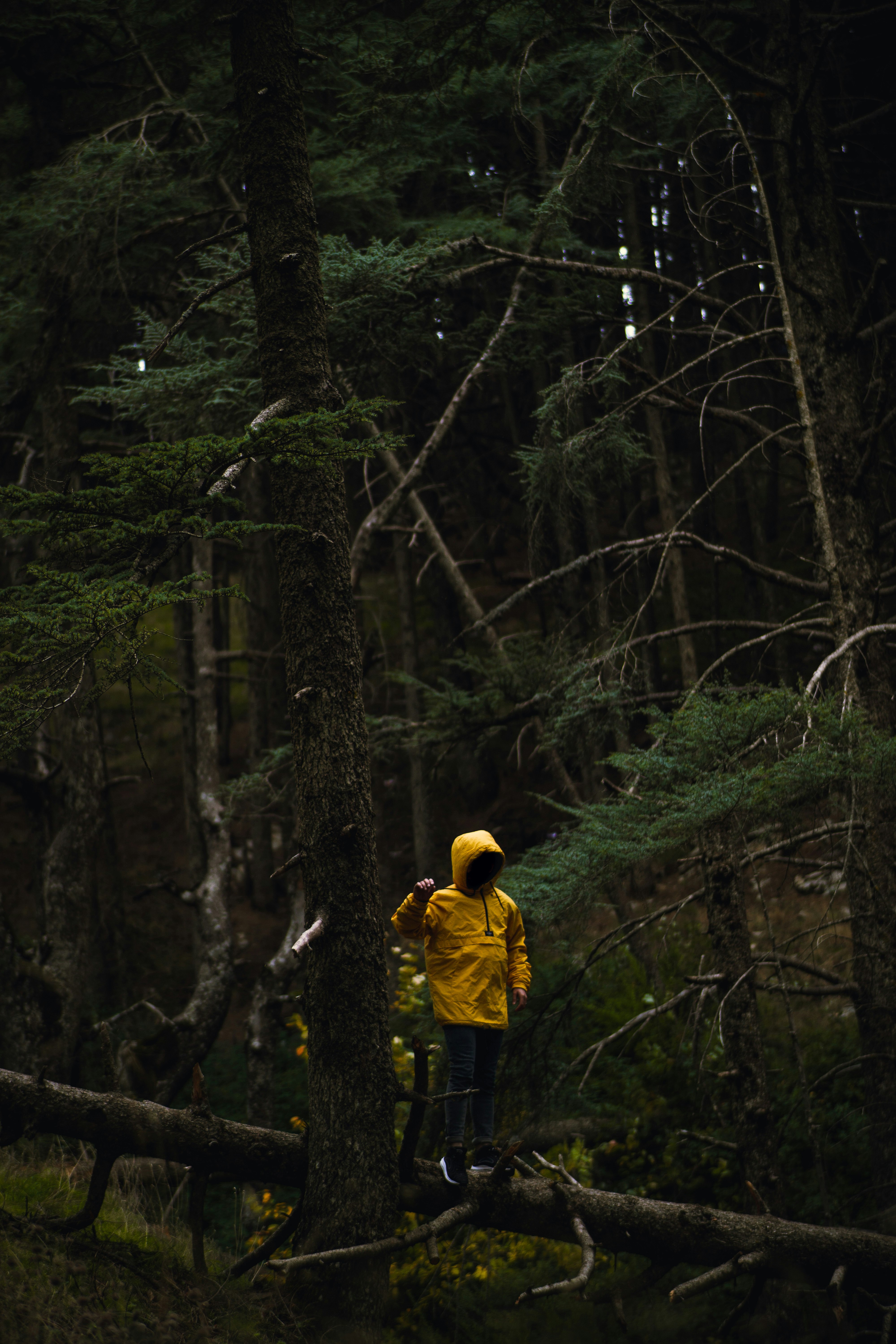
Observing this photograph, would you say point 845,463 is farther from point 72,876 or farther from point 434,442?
point 72,876

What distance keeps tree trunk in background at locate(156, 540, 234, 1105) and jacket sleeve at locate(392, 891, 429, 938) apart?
20.5 ft

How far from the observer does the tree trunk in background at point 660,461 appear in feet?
39.0

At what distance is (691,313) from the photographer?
612 inches

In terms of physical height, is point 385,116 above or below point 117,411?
above

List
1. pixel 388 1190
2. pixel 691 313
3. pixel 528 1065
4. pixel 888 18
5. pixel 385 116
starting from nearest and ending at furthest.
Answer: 1. pixel 388 1190
2. pixel 528 1065
3. pixel 385 116
4. pixel 888 18
5. pixel 691 313

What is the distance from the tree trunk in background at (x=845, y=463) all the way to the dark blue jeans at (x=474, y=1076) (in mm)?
2409

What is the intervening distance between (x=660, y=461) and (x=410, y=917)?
8621 millimetres

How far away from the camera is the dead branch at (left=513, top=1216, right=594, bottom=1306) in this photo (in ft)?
13.8

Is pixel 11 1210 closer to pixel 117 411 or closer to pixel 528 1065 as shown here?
pixel 528 1065

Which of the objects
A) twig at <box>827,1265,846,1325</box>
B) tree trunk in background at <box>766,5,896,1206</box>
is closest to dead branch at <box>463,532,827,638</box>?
tree trunk in background at <box>766,5,896,1206</box>

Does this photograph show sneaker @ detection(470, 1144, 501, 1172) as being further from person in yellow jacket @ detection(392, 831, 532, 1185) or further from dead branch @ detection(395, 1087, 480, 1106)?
dead branch @ detection(395, 1087, 480, 1106)

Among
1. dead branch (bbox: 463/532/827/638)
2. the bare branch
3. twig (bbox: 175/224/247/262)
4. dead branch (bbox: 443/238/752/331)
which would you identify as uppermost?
dead branch (bbox: 443/238/752/331)

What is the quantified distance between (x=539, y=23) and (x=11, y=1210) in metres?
9.39

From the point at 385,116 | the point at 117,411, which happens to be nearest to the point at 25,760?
the point at 117,411
